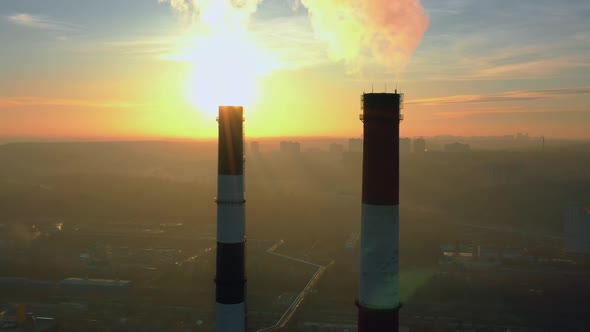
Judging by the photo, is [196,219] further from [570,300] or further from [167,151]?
[167,151]

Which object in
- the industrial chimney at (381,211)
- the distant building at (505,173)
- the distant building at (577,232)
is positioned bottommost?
the distant building at (577,232)

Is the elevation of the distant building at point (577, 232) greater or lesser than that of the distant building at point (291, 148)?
lesser

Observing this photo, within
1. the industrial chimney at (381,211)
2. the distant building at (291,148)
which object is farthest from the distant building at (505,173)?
the industrial chimney at (381,211)

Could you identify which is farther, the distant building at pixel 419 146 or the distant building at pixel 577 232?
the distant building at pixel 419 146

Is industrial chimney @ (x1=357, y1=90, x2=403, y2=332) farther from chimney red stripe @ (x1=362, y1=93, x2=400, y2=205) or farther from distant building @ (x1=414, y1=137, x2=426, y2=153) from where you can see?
distant building @ (x1=414, y1=137, x2=426, y2=153)

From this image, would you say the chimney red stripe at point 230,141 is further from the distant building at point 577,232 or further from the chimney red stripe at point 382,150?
the distant building at point 577,232

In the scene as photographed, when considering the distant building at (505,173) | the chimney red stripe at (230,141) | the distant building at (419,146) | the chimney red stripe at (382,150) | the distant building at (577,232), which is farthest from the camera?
the distant building at (419,146)

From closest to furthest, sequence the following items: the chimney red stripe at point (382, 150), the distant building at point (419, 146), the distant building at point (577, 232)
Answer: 1. the chimney red stripe at point (382, 150)
2. the distant building at point (577, 232)
3. the distant building at point (419, 146)
